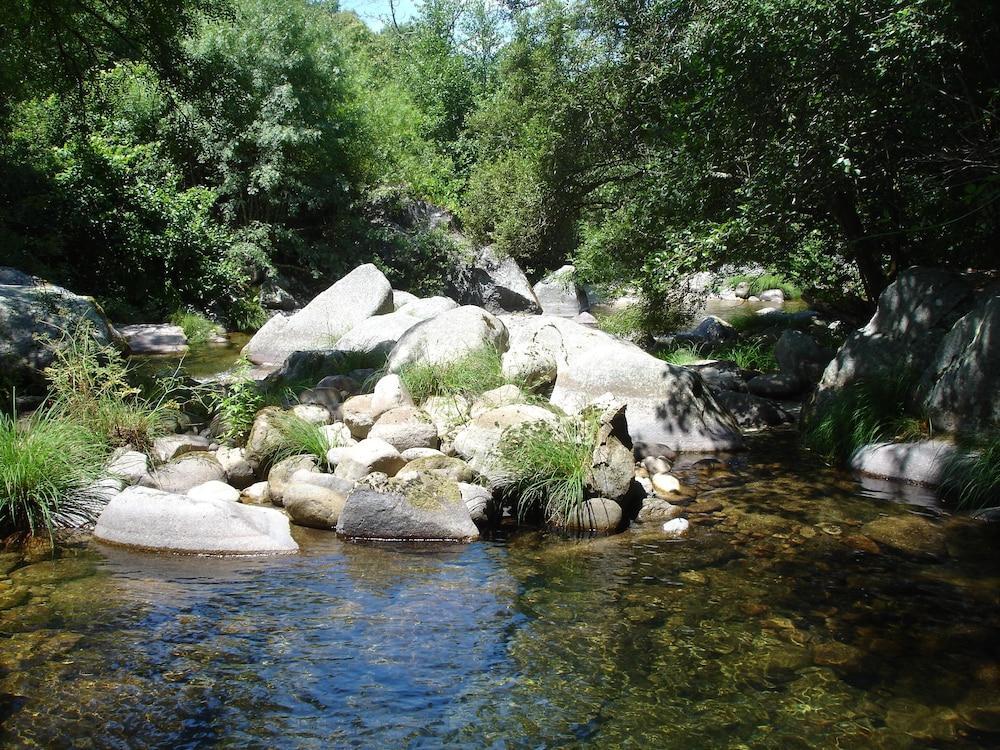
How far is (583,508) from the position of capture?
6750 millimetres

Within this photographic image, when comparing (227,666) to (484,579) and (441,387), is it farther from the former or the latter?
(441,387)

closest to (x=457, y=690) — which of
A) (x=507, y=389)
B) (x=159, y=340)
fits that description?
(x=507, y=389)

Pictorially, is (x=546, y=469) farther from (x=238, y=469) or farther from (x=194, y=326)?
(x=194, y=326)

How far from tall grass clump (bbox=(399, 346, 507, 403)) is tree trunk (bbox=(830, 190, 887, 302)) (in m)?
4.16

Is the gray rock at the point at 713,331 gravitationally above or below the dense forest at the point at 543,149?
below

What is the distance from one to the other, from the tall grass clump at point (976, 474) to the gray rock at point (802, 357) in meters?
4.56

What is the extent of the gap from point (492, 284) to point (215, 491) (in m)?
17.0

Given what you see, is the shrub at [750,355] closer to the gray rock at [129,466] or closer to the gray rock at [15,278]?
the gray rock at [129,466]

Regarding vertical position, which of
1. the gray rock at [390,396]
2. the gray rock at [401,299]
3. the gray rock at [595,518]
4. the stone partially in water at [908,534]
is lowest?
the stone partially in water at [908,534]

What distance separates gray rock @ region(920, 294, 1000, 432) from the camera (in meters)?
7.54

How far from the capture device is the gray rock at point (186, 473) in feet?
23.7

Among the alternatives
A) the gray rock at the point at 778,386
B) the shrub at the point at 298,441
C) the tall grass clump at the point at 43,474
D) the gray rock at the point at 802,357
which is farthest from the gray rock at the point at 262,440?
the gray rock at the point at 802,357

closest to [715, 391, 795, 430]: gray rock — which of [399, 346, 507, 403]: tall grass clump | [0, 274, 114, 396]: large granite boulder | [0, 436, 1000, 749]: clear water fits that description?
[399, 346, 507, 403]: tall grass clump

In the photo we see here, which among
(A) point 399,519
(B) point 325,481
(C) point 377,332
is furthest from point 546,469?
(C) point 377,332
